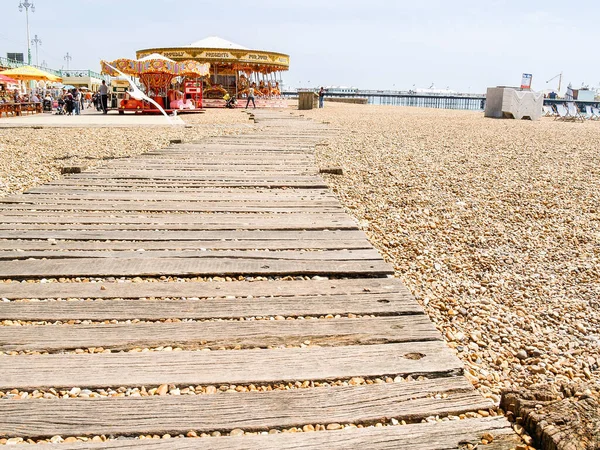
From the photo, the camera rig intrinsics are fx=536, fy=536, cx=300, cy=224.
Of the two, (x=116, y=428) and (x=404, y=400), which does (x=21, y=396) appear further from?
(x=404, y=400)

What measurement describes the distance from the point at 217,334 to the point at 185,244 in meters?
1.30

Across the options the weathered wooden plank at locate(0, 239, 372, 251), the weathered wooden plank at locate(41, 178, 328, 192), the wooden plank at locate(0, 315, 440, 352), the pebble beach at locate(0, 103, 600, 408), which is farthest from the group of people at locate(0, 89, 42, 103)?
the wooden plank at locate(0, 315, 440, 352)

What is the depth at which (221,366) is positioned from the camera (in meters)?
1.97

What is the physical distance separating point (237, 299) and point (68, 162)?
223 inches

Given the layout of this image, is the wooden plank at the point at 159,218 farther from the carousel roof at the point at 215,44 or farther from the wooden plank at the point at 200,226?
the carousel roof at the point at 215,44

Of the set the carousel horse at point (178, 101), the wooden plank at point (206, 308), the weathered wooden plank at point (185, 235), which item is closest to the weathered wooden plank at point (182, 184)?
the weathered wooden plank at point (185, 235)

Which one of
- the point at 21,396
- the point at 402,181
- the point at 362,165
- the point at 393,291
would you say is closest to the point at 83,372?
the point at 21,396

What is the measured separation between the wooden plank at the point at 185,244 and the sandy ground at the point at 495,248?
494 mm

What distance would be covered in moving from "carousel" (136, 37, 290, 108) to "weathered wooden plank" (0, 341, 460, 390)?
25.1 meters

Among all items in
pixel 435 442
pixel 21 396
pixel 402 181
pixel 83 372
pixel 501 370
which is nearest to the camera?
pixel 435 442

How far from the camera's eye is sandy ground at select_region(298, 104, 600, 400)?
245cm

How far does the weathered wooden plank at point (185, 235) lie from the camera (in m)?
3.51

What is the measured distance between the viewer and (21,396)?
1.78 metres

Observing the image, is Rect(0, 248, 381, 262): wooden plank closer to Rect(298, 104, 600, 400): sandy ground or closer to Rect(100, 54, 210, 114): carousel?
Rect(298, 104, 600, 400): sandy ground
